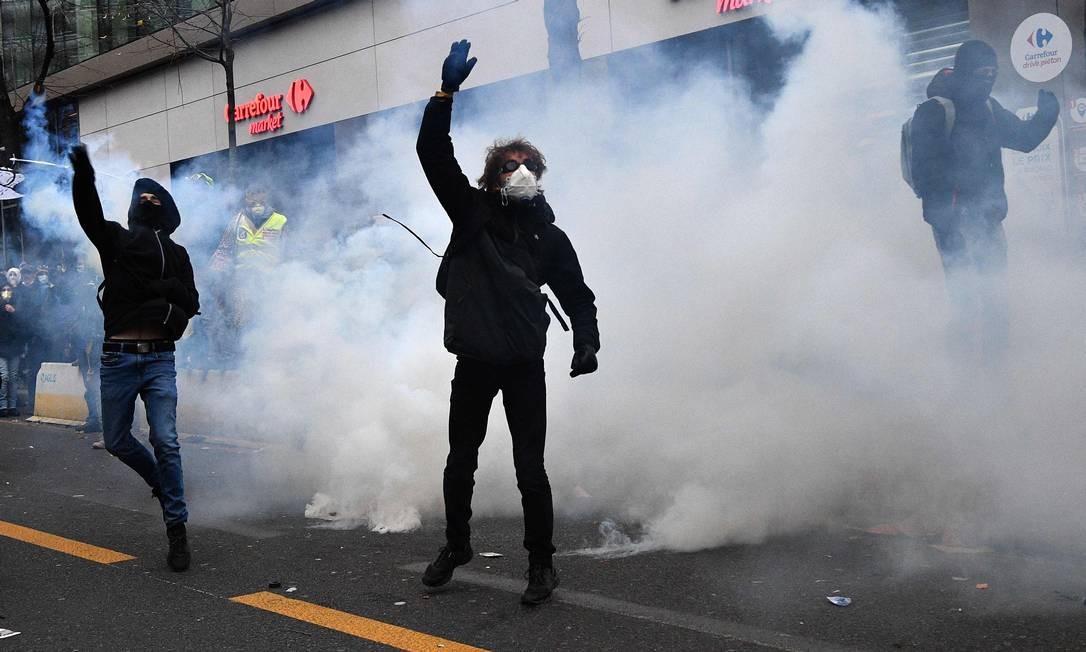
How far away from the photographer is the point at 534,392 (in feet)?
12.0

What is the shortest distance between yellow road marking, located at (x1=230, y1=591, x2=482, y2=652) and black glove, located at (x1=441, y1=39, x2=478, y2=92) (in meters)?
1.75

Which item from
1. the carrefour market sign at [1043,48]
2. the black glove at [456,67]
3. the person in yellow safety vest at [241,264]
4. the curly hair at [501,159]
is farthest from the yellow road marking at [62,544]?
the carrefour market sign at [1043,48]

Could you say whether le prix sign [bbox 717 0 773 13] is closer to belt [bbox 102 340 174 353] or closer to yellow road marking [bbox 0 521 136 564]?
belt [bbox 102 340 174 353]

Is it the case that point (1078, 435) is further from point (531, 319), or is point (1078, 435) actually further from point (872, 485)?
point (531, 319)

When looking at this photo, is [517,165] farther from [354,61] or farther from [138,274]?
[354,61]

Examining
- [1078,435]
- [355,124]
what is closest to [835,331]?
[1078,435]

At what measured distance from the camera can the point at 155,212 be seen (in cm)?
449

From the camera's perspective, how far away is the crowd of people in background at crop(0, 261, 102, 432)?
9.65 meters

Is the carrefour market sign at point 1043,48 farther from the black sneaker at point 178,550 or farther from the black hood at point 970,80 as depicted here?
the black sneaker at point 178,550

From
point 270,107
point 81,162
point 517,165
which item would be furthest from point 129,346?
point 270,107

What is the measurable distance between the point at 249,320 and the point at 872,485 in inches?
158

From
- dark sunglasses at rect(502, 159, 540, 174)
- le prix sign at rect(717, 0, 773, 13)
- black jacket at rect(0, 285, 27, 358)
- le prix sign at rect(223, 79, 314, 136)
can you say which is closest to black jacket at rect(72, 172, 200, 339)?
dark sunglasses at rect(502, 159, 540, 174)

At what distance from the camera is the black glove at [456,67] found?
131 inches

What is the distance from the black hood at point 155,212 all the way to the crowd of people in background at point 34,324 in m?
5.39
